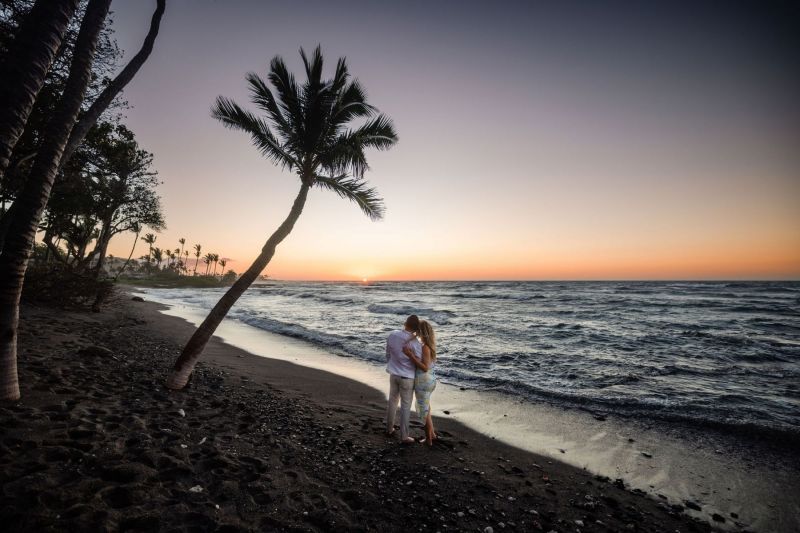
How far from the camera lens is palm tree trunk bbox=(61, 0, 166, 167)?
6.02 meters

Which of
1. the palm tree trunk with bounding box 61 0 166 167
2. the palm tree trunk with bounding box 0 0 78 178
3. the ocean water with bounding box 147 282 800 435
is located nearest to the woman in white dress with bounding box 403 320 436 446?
the ocean water with bounding box 147 282 800 435

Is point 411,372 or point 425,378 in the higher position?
point 411,372

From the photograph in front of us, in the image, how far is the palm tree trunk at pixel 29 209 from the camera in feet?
13.6

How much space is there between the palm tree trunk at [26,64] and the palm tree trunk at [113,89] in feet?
7.82

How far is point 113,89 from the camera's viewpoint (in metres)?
6.27

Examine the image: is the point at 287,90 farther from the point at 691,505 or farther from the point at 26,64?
the point at 691,505

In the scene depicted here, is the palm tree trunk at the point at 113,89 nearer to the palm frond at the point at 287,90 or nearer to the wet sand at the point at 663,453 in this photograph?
the palm frond at the point at 287,90

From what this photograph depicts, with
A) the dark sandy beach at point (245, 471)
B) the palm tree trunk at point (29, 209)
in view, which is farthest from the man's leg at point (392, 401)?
the palm tree trunk at point (29, 209)

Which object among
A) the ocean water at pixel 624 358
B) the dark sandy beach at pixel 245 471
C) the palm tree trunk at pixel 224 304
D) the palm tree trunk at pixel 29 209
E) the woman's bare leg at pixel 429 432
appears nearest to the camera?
the dark sandy beach at pixel 245 471

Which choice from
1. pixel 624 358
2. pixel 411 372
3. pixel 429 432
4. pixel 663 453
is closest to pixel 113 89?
pixel 411 372

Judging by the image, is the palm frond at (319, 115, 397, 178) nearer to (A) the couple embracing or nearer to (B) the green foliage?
(A) the couple embracing

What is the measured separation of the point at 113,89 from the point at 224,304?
463cm

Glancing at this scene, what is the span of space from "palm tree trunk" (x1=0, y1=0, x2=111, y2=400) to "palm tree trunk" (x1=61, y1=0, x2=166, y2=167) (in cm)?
130

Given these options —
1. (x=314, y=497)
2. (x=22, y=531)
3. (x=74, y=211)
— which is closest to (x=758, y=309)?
(x=314, y=497)
